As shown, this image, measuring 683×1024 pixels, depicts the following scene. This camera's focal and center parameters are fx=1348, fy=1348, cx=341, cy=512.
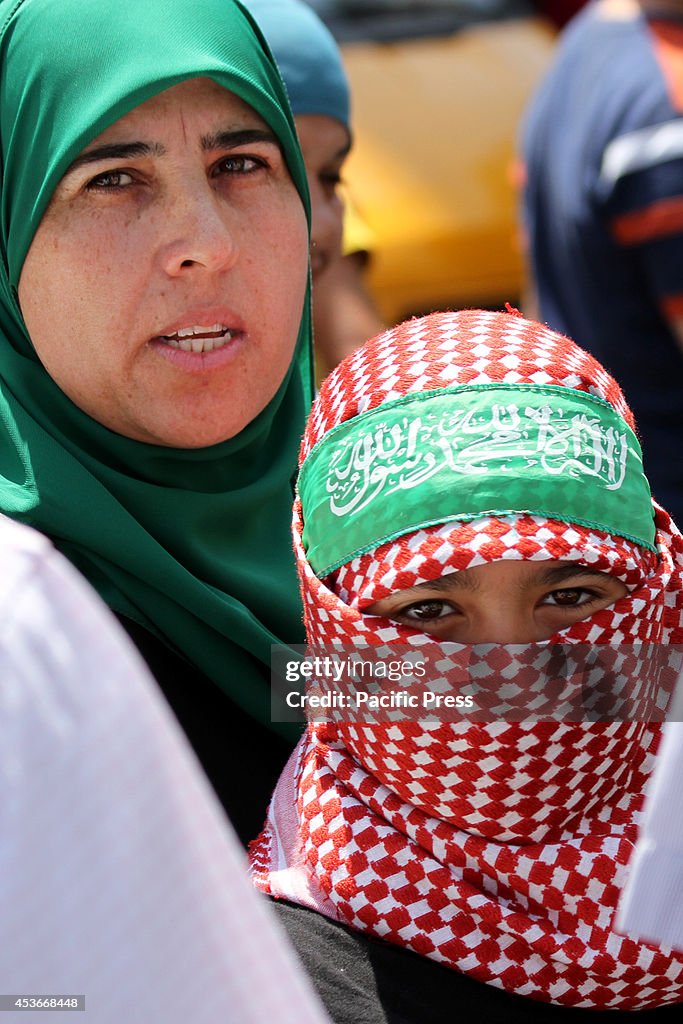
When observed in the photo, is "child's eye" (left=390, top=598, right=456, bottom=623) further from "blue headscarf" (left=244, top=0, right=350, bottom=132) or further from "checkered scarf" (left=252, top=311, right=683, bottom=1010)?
"blue headscarf" (left=244, top=0, right=350, bottom=132)

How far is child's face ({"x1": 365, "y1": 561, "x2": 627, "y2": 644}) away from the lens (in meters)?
1.51

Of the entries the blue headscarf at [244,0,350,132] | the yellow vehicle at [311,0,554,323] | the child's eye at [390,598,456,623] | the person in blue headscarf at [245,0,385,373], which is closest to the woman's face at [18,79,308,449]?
the child's eye at [390,598,456,623]

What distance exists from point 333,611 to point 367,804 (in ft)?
0.77

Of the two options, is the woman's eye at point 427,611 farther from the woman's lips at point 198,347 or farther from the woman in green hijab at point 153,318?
the woman's lips at point 198,347

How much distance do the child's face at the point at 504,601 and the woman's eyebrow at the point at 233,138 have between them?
2.38 ft

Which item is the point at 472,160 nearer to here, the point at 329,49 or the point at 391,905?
the point at 329,49

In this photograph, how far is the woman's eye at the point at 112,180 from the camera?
1.81 meters

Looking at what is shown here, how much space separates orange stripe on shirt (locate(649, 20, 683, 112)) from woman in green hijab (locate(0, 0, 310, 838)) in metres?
1.06

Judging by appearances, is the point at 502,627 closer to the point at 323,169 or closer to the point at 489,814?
the point at 489,814

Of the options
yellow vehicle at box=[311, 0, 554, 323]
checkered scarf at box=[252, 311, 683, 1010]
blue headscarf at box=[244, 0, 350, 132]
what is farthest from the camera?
yellow vehicle at box=[311, 0, 554, 323]

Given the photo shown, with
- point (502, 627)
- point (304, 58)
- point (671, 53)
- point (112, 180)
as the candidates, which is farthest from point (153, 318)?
point (671, 53)

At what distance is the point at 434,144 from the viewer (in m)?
4.80

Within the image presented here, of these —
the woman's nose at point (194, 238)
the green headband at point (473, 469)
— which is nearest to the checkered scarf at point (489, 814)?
the green headband at point (473, 469)

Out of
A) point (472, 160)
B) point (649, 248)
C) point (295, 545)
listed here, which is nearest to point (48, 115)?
point (295, 545)
